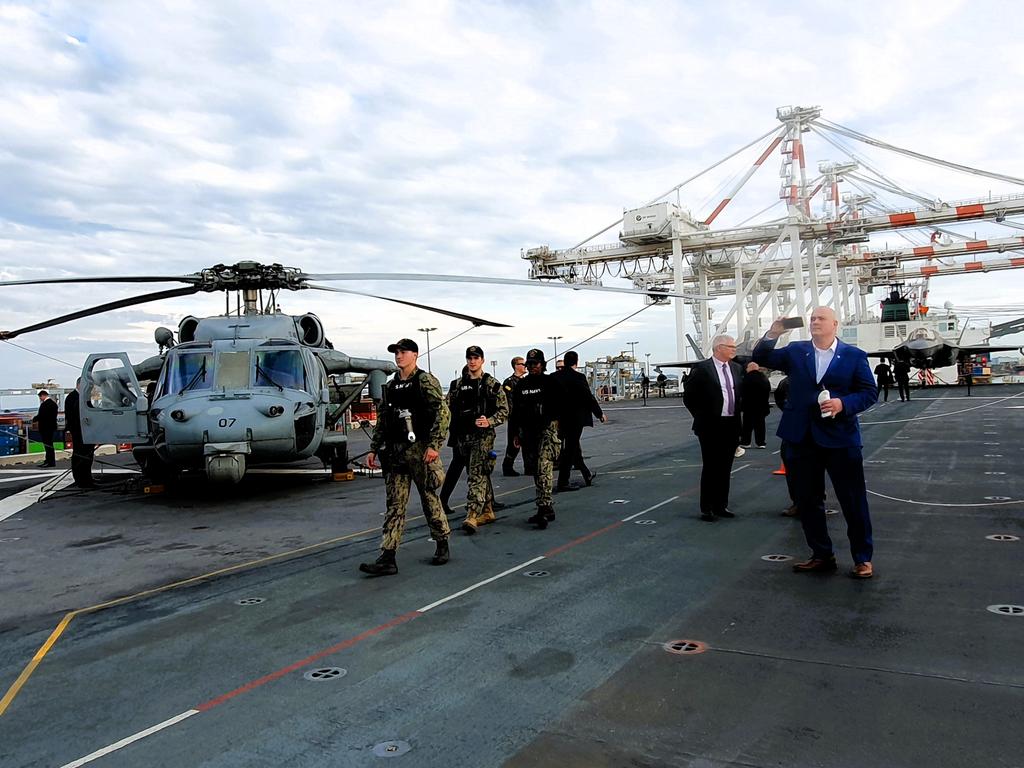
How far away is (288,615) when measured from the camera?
15.3 feet

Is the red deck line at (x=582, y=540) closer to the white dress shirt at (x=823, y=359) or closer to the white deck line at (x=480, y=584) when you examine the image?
the white deck line at (x=480, y=584)

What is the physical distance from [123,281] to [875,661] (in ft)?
32.9

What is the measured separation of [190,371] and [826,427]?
8.39 meters

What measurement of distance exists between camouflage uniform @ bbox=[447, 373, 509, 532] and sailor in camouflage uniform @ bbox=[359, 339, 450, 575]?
1.21 m

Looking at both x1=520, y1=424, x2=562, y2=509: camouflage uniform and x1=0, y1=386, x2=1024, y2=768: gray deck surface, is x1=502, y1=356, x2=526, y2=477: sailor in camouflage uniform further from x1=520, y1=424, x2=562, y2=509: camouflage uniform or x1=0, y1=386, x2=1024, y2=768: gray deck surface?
x1=0, y1=386, x2=1024, y2=768: gray deck surface

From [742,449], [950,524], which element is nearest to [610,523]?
[950,524]

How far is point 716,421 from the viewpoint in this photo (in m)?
7.27

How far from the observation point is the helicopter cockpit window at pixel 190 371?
1000 centimetres

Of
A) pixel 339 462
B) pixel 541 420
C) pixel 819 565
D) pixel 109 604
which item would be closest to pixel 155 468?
pixel 339 462

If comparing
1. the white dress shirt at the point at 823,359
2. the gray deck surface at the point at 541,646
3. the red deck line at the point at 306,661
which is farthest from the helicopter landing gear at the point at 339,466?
the white dress shirt at the point at 823,359

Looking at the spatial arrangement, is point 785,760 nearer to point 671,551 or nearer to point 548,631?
point 548,631

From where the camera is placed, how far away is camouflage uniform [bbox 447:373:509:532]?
282 inches

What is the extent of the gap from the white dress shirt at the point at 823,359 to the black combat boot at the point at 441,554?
311 centimetres

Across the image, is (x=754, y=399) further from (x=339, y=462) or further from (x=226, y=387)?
(x=226, y=387)
